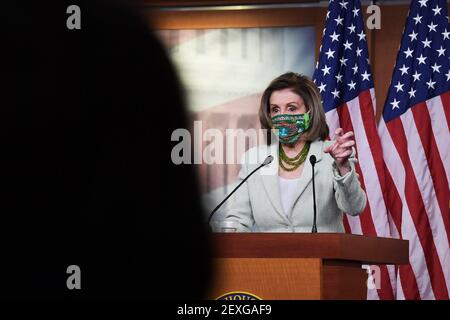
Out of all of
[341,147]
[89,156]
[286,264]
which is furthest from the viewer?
[341,147]

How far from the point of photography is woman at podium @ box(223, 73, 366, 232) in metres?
3.48

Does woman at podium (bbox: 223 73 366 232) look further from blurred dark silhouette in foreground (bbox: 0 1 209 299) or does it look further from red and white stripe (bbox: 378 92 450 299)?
blurred dark silhouette in foreground (bbox: 0 1 209 299)

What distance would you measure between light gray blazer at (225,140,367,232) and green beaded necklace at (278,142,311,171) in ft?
0.08

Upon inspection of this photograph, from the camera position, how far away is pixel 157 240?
444 mm

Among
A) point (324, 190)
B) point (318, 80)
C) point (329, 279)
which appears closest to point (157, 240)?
point (329, 279)

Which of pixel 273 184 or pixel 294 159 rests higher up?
pixel 294 159

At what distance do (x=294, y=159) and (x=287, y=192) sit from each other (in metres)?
0.16

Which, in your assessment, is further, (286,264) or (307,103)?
(307,103)

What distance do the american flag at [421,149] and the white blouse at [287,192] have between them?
1.78 metres

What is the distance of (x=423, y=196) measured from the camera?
202 inches

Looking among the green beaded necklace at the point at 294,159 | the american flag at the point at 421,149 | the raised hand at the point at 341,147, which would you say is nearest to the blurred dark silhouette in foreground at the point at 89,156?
the raised hand at the point at 341,147

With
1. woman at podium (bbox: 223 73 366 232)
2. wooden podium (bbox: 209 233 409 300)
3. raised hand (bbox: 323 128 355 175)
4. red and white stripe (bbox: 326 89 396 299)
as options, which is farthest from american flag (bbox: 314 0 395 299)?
wooden podium (bbox: 209 233 409 300)

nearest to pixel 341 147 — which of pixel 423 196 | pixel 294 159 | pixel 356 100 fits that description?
pixel 294 159

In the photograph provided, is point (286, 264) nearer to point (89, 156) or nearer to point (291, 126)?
point (291, 126)
